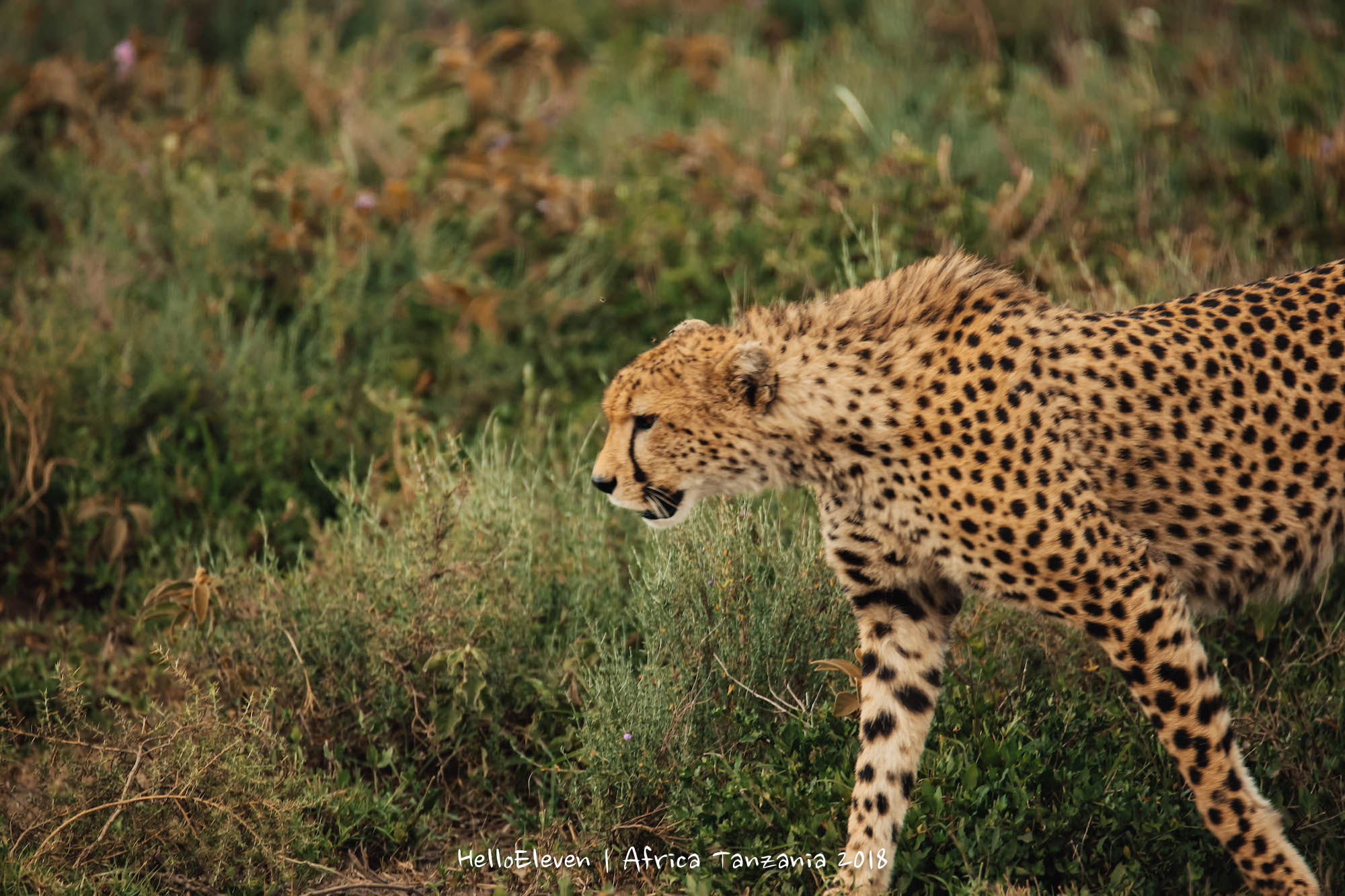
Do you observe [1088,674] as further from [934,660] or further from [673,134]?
[673,134]

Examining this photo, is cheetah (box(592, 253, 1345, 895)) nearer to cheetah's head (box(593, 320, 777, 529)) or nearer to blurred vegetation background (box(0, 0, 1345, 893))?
cheetah's head (box(593, 320, 777, 529))

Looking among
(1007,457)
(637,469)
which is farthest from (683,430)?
(1007,457)

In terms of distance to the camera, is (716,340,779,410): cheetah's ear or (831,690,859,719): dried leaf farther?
(831,690,859,719): dried leaf

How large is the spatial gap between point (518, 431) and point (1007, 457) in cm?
237

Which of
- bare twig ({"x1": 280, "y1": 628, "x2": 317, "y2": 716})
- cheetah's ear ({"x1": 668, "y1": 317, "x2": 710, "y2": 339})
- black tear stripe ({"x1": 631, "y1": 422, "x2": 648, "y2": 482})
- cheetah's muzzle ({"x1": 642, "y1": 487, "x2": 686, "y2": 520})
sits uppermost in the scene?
cheetah's ear ({"x1": 668, "y1": 317, "x2": 710, "y2": 339})

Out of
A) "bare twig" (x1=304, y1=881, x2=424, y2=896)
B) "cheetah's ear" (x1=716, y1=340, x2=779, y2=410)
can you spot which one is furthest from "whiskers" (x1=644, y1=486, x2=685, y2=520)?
"bare twig" (x1=304, y1=881, x2=424, y2=896)

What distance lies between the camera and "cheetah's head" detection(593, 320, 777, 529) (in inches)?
111

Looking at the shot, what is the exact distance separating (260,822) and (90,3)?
632cm

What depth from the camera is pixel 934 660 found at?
290 centimetres

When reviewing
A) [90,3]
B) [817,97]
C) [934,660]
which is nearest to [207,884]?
[934,660]

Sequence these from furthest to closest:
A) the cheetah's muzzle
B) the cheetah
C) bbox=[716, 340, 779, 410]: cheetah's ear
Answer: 1. the cheetah's muzzle
2. bbox=[716, 340, 779, 410]: cheetah's ear
3. the cheetah

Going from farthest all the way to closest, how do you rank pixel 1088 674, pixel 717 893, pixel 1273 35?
1. pixel 1273 35
2. pixel 1088 674
3. pixel 717 893

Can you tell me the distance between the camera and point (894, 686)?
9.46ft

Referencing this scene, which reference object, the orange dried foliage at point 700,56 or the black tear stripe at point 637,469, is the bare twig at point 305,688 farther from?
the orange dried foliage at point 700,56
